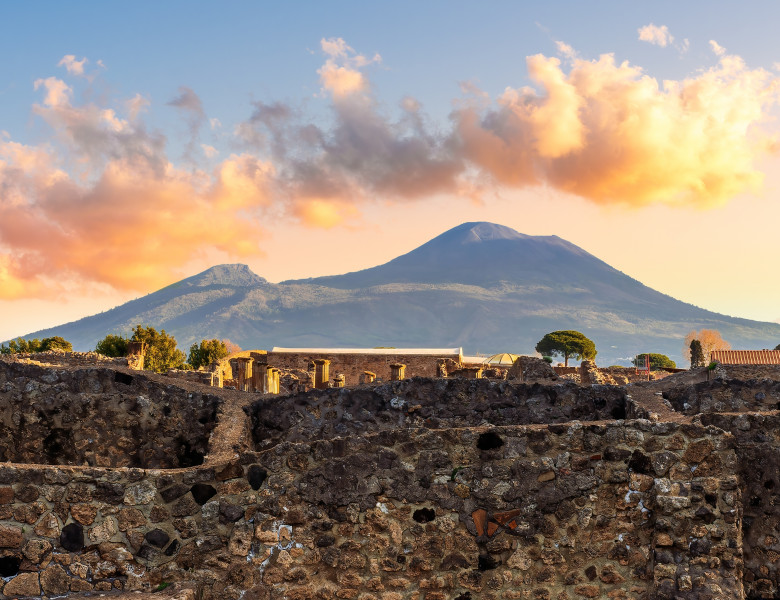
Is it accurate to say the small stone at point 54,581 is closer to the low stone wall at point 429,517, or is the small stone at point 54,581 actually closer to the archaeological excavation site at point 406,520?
the archaeological excavation site at point 406,520

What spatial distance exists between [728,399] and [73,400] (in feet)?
25.0

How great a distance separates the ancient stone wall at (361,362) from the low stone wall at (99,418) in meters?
42.0

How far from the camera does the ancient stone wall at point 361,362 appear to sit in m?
52.2

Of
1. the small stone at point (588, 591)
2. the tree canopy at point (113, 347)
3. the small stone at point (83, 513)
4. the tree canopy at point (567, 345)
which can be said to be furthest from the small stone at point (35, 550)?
the tree canopy at point (567, 345)

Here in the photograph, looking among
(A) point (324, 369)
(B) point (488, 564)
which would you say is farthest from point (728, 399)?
(A) point (324, 369)

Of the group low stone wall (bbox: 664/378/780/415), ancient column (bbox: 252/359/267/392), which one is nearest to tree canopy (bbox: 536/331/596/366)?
ancient column (bbox: 252/359/267/392)

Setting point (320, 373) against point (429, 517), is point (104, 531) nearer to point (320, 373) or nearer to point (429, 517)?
point (429, 517)

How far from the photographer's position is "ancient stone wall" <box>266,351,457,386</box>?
52.2 m

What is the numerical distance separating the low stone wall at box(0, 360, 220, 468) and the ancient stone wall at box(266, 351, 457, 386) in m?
42.0

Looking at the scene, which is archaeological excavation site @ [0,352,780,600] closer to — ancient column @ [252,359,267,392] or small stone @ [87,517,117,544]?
small stone @ [87,517,117,544]

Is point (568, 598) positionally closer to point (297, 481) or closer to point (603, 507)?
point (603, 507)

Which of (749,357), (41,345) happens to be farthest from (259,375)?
(41,345)

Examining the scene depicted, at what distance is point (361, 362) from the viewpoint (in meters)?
54.7

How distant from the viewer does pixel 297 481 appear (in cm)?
578
